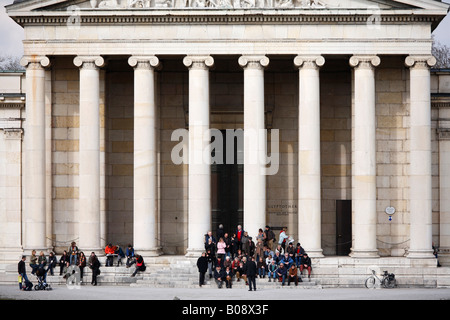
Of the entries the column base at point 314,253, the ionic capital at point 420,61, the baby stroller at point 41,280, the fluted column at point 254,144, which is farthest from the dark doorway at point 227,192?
the baby stroller at point 41,280

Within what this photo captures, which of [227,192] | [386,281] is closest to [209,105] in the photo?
[227,192]

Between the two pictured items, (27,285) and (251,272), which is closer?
(251,272)

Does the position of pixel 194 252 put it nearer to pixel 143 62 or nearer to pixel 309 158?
pixel 309 158

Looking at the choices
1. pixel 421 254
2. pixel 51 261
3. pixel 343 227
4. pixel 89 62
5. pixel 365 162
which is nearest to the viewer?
pixel 51 261

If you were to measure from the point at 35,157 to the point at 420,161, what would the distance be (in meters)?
23.6

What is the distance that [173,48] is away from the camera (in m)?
60.0

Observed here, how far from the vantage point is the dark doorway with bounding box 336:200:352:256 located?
6356cm

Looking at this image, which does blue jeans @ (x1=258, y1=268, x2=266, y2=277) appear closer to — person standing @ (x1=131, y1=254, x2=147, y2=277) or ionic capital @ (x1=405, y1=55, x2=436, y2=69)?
person standing @ (x1=131, y1=254, x2=147, y2=277)

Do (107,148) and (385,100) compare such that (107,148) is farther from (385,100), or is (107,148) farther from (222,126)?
(385,100)

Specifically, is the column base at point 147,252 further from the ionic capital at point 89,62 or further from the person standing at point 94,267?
the ionic capital at point 89,62

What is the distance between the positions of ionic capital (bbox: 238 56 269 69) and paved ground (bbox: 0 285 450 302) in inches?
552

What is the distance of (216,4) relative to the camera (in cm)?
5934

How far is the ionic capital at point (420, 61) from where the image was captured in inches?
2347
